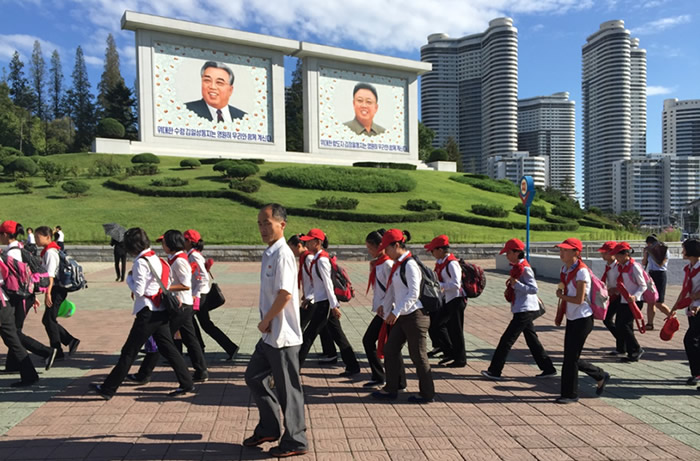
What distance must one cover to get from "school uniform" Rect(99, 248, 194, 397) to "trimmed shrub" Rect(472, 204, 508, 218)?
25.8 m

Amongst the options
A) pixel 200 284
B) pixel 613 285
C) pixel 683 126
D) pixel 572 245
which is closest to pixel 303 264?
pixel 200 284

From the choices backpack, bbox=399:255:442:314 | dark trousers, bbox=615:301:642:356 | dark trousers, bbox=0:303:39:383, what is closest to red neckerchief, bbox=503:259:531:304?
backpack, bbox=399:255:442:314

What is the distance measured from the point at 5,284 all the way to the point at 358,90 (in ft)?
144

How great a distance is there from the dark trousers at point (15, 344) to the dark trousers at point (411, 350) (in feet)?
12.9

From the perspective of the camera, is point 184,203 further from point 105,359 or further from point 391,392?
point 391,392

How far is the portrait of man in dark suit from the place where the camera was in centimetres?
3978

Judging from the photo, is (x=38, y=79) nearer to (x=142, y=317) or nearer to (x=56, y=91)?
(x=56, y=91)

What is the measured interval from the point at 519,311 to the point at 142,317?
160 inches

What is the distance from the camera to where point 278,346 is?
3.56m

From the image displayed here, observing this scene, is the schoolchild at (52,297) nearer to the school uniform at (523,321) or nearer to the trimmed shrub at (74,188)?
the school uniform at (523,321)

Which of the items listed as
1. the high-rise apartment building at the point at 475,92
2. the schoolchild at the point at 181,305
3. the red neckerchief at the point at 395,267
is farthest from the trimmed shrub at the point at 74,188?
the high-rise apartment building at the point at 475,92

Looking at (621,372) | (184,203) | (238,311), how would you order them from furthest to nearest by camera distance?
1. (184,203)
2. (238,311)
3. (621,372)

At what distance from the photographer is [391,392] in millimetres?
4938

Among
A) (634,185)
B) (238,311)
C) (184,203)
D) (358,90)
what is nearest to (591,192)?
(634,185)
